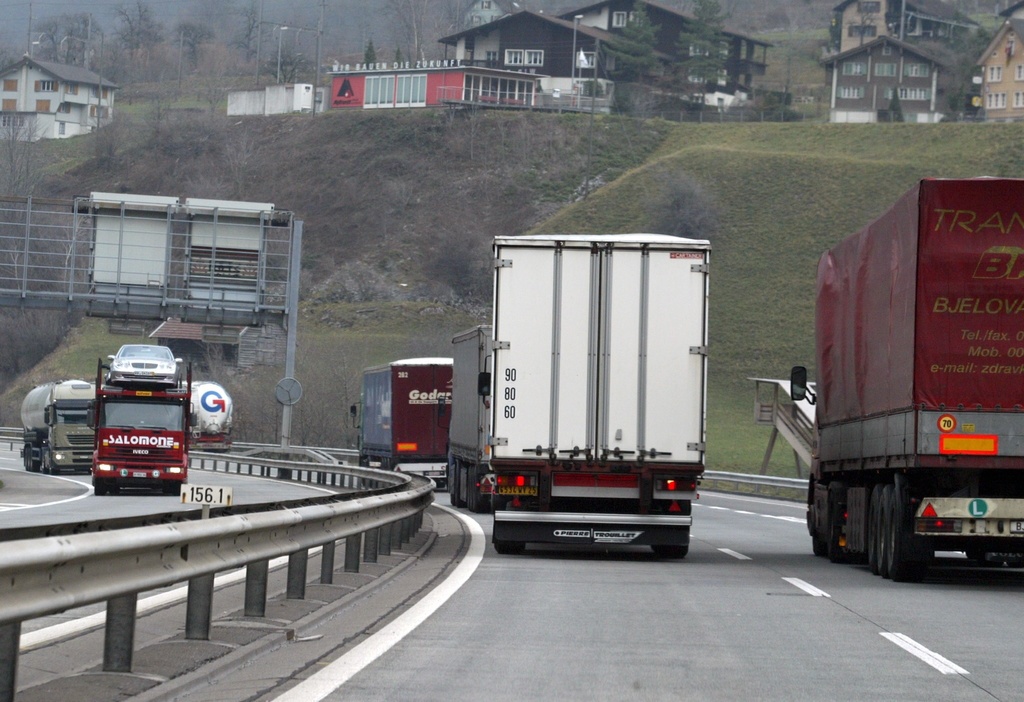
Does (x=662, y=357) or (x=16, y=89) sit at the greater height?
(x=16, y=89)

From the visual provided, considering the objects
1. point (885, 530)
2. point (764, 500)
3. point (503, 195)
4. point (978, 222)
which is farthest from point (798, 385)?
point (503, 195)

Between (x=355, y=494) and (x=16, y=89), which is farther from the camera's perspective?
(x=16, y=89)

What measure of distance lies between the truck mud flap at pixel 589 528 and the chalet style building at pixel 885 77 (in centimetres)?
12738

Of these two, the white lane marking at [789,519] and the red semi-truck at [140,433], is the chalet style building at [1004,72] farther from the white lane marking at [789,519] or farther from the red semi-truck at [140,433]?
the white lane marking at [789,519]

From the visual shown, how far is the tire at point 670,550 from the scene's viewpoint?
18234mm

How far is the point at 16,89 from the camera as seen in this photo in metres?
169

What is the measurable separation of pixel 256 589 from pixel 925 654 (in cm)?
426

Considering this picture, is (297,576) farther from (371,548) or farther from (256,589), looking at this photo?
(371,548)

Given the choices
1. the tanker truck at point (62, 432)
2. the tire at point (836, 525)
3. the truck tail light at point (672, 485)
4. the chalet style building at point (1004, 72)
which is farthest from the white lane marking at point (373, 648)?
the chalet style building at point (1004, 72)

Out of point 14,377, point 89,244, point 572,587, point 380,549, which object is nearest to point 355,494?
point 572,587

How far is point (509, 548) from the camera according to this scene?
18750mm

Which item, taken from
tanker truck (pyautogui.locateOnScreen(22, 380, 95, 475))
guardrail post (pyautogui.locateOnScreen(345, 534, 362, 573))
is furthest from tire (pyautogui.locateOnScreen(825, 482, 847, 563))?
tanker truck (pyautogui.locateOnScreen(22, 380, 95, 475))

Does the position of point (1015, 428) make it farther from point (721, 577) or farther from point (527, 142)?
point (527, 142)

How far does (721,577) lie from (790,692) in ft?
24.9
